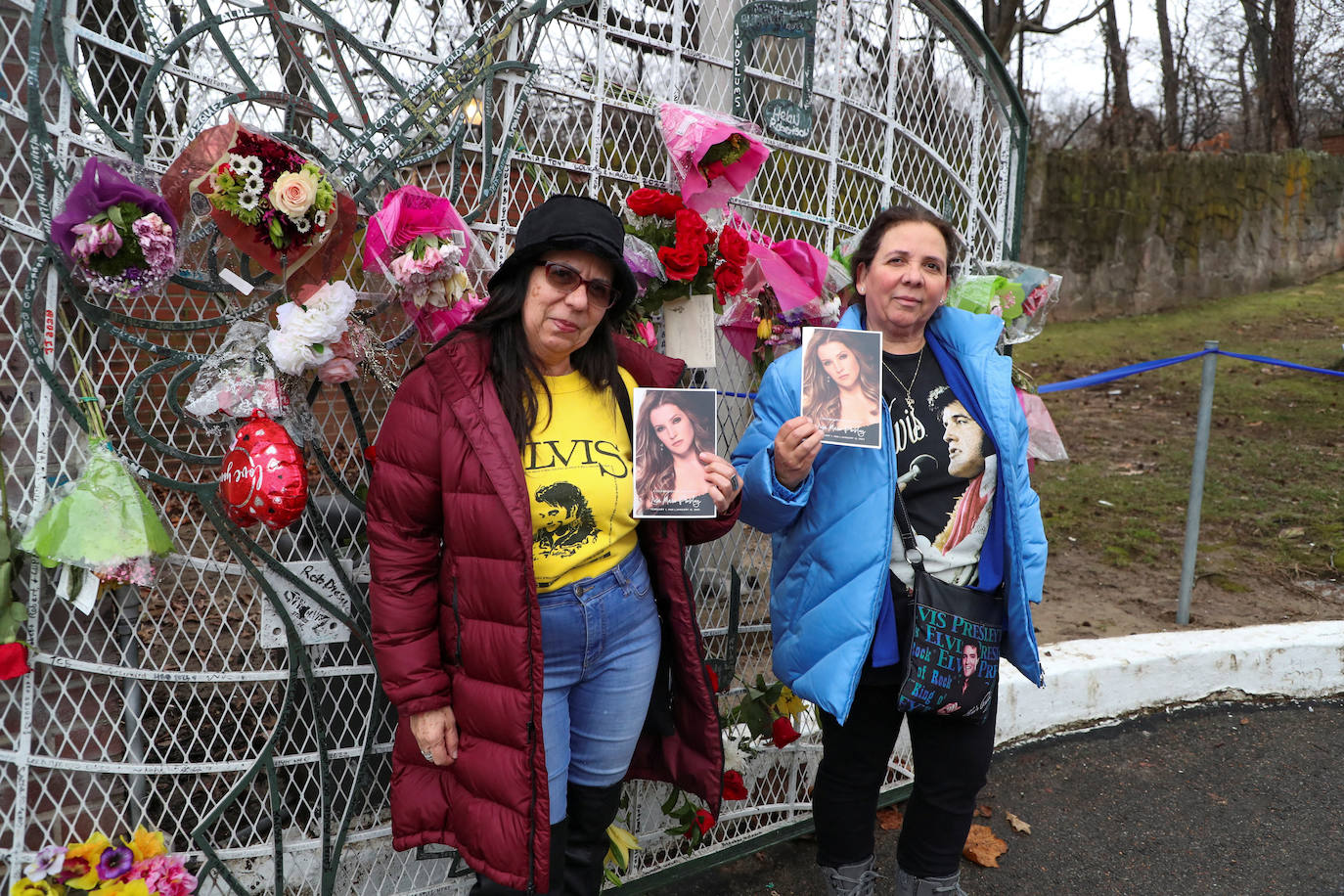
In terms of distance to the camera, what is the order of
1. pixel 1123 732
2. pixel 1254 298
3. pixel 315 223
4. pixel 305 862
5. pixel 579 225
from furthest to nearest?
pixel 1254 298 → pixel 1123 732 → pixel 305 862 → pixel 315 223 → pixel 579 225

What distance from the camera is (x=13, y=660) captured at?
2.02 metres

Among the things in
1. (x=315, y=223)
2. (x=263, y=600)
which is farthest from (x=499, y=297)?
(x=263, y=600)

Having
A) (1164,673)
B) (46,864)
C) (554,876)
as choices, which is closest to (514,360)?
(554,876)

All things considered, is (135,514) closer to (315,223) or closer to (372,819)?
(315,223)

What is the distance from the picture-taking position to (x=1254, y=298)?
13.6m

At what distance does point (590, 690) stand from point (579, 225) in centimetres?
105

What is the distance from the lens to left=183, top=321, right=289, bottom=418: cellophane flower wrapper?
2.04 meters

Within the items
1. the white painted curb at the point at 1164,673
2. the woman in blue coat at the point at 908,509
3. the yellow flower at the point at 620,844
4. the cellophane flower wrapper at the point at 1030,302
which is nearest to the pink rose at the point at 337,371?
the woman in blue coat at the point at 908,509

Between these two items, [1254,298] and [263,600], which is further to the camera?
[1254,298]

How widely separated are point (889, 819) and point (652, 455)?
2.23 meters

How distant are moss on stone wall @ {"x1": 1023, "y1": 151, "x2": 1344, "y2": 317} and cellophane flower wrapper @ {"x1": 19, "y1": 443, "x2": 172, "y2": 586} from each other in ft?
43.2

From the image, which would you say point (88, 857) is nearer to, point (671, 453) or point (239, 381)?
point (239, 381)

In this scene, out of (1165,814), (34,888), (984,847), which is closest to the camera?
(34,888)

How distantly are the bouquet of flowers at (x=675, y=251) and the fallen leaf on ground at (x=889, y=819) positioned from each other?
2128 millimetres
